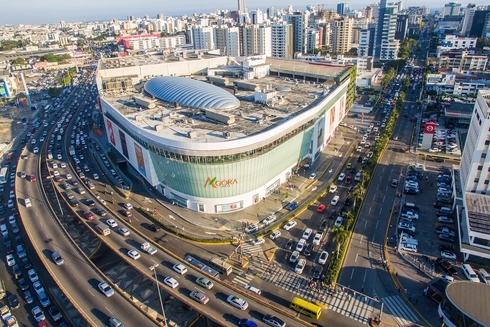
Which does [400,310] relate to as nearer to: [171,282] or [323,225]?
[323,225]

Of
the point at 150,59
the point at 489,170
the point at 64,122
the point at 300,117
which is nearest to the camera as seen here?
the point at 489,170

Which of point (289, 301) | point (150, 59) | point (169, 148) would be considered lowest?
point (289, 301)

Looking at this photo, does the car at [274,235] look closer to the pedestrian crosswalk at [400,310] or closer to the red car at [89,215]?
the pedestrian crosswalk at [400,310]

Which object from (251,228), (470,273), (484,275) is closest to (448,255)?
(470,273)

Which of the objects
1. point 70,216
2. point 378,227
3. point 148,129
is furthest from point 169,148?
point 378,227

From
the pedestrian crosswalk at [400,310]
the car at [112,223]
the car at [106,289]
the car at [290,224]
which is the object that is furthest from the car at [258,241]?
the car at [112,223]

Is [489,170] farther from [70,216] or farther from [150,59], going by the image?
[150,59]
